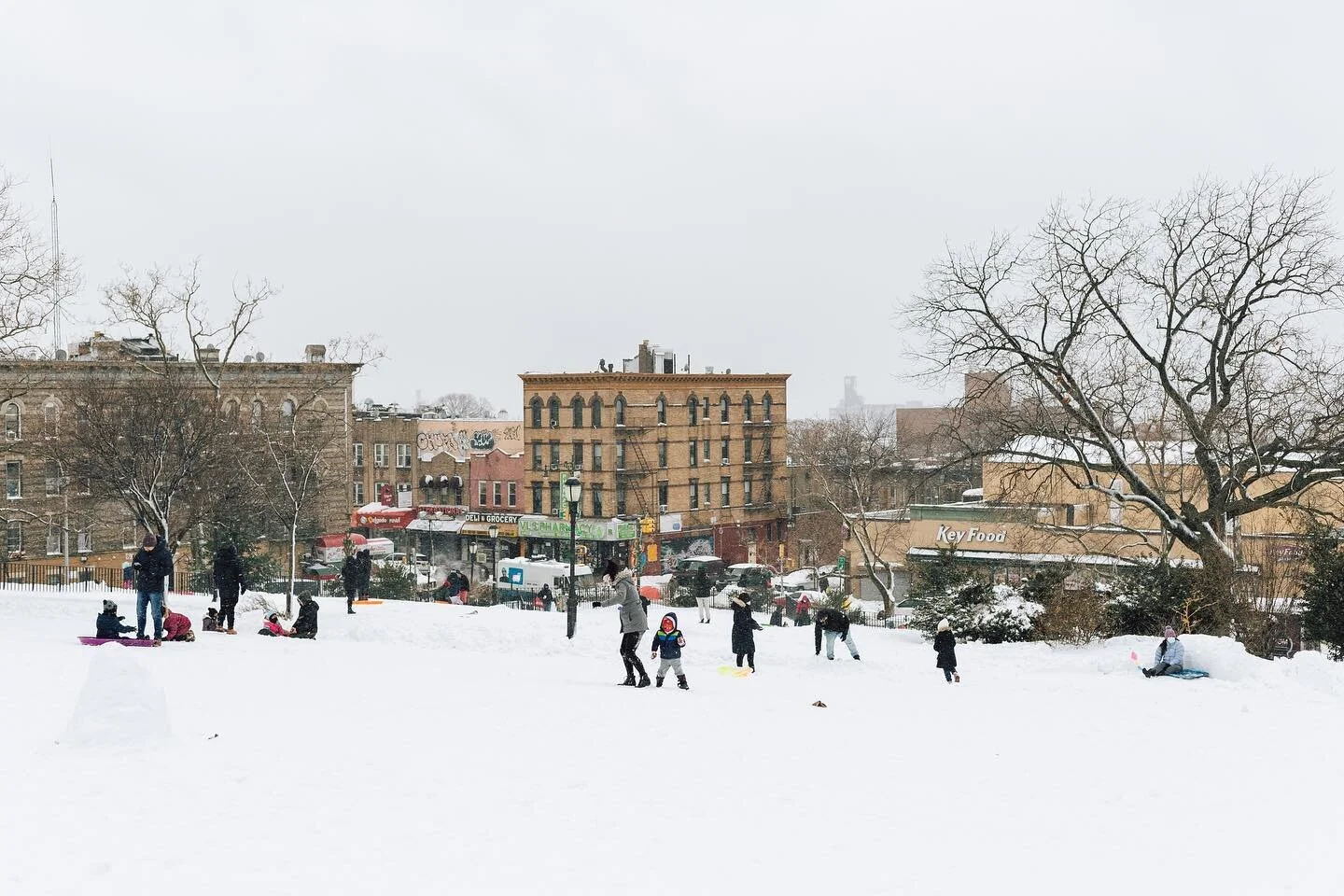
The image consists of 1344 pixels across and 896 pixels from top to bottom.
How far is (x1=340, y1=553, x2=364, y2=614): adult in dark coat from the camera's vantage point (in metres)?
26.2

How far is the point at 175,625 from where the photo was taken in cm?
1906

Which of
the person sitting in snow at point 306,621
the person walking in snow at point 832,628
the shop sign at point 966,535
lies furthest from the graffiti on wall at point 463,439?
the person walking in snow at point 832,628

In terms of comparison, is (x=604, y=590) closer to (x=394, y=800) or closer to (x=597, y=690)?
(x=597, y=690)

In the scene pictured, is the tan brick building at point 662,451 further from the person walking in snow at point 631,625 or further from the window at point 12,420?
the person walking in snow at point 631,625

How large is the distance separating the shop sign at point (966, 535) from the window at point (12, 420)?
42.6m

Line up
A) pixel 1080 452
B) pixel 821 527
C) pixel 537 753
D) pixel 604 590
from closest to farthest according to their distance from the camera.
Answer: pixel 537 753, pixel 1080 452, pixel 604 590, pixel 821 527

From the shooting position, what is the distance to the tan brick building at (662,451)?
66.6 meters

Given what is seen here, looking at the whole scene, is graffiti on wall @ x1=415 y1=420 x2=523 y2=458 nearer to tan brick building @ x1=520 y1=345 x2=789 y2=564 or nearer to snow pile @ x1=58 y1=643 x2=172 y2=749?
tan brick building @ x1=520 y1=345 x2=789 y2=564

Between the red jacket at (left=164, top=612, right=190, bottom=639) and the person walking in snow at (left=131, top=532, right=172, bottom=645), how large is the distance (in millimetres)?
164

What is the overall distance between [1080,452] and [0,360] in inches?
1115

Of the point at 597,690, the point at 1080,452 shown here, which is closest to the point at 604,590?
the point at 1080,452

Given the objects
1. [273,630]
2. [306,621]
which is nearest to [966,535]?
[306,621]

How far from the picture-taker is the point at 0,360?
31.5 metres

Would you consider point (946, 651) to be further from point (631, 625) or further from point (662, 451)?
point (662, 451)
